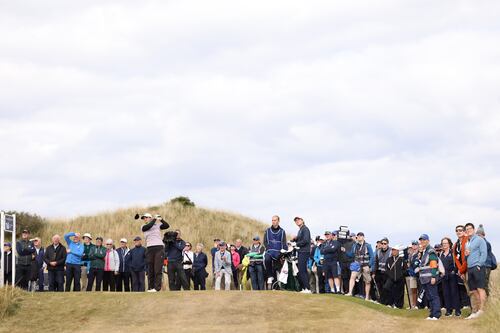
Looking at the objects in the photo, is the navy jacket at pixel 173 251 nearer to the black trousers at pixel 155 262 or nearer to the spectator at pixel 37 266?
the black trousers at pixel 155 262

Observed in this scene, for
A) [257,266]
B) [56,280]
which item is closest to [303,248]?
[257,266]

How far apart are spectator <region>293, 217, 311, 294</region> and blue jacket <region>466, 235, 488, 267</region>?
197 inches

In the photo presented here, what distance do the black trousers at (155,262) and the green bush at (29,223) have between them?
26401mm

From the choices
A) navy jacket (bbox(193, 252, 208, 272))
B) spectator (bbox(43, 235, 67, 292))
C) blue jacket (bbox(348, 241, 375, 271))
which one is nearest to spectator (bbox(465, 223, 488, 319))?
blue jacket (bbox(348, 241, 375, 271))

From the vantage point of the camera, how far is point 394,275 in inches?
937

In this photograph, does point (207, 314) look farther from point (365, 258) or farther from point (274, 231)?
point (365, 258)

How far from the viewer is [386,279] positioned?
24703 millimetres

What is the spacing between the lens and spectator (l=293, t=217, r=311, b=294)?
2259 cm

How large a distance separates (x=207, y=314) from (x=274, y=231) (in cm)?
453

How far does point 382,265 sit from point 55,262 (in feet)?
33.1

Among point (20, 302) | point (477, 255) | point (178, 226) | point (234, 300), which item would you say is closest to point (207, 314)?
point (234, 300)

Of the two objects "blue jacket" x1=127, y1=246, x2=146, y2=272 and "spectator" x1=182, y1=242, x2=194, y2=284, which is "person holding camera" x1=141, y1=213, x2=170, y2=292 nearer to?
"blue jacket" x1=127, y1=246, x2=146, y2=272

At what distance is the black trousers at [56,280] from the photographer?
24.7 meters

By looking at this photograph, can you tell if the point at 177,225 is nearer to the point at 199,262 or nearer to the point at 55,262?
the point at 199,262
